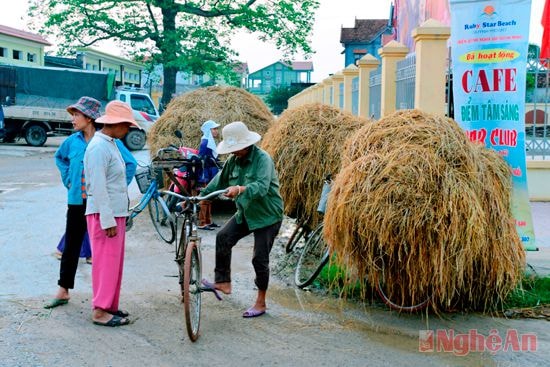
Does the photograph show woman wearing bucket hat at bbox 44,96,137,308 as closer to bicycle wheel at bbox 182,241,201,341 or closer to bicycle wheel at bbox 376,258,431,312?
bicycle wheel at bbox 182,241,201,341

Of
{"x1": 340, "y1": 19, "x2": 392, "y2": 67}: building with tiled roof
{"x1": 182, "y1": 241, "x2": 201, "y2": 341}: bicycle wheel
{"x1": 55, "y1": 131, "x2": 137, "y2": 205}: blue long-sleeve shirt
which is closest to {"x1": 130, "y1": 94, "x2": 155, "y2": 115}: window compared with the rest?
{"x1": 55, "y1": 131, "x2": 137, "y2": 205}: blue long-sleeve shirt

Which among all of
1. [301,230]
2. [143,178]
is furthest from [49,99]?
[301,230]

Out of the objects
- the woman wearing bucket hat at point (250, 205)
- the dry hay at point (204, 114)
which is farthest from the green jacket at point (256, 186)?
the dry hay at point (204, 114)

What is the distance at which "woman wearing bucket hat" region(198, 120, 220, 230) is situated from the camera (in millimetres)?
9305

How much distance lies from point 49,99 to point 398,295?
895 inches

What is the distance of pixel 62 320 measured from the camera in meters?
5.18

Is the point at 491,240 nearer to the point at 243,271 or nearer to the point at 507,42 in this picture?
the point at 507,42

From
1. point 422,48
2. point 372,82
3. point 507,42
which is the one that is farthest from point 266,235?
point 372,82

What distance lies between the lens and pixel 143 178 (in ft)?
28.5

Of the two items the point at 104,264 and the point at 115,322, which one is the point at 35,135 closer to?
the point at 104,264

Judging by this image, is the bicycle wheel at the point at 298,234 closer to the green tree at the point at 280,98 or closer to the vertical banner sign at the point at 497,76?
the vertical banner sign at the point at 497,76

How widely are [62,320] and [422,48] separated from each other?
Result: 5504mm

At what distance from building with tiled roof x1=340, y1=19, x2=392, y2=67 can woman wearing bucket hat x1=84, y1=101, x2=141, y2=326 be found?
55.7 metres

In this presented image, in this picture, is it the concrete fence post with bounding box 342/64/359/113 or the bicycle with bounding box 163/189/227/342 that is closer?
→ the bicycle with bounding box 163/189/227/342
